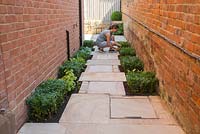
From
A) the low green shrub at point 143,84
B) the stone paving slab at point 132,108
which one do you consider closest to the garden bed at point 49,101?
the stone paving slab at point 132,108

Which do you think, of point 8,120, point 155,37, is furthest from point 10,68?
point 155,37

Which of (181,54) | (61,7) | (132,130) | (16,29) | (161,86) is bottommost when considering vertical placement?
(132,130)

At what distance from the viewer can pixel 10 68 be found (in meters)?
3.05

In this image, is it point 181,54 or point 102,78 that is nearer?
point 181,54

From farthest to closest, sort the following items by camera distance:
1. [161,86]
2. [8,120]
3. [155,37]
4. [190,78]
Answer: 1. [155,37]
2. [161,86]
3. [190,78]
4. [8,120]

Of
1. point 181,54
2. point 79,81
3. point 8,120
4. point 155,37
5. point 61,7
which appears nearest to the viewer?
point 8,120

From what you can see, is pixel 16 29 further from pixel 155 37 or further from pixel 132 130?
pixel 155 37

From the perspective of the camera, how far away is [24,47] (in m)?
3.54

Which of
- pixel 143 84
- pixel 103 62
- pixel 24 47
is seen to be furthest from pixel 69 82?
pixel 103 62

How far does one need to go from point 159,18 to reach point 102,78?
1.86 meters

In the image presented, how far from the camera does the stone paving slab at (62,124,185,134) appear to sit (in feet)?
10.4

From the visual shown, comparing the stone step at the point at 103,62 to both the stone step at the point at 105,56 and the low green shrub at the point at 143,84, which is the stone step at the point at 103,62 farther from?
the low green shrub at the point at 143,84

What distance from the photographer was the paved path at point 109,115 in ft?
10.6

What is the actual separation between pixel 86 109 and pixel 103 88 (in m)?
1.13
